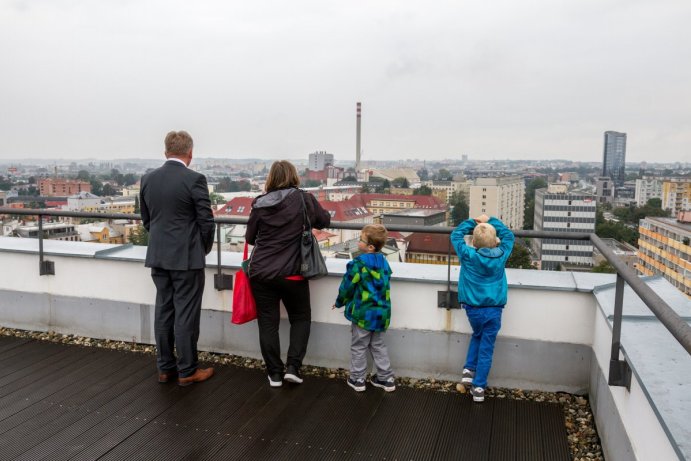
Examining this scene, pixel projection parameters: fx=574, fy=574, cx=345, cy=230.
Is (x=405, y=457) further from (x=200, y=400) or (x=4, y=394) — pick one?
(x=4, y=394)

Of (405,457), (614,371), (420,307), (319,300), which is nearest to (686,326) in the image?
(614,371)

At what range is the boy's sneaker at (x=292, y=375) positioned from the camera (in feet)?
12.3

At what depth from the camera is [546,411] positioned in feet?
11.2

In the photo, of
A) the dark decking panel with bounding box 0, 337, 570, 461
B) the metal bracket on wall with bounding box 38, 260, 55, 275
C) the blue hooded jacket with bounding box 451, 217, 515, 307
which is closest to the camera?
the dark decking panel with bounding box 0, 337, 570, 461

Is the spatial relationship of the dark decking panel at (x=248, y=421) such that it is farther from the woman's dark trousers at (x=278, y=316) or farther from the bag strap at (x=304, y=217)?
the bag strap at (x=304, y=217)

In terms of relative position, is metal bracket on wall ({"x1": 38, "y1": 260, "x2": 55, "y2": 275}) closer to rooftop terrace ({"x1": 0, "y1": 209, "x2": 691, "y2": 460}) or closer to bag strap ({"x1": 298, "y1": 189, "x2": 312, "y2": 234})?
rooftop terrace ({"x1": 0, "y1": 209, "x2": 691, "y2": 460})

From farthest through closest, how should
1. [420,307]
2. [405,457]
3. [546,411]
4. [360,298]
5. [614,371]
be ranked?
1. [420,307]
2. [360,298]
3. [546,411]
4. [405,457]
5. [614,371]

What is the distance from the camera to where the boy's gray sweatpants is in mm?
3723

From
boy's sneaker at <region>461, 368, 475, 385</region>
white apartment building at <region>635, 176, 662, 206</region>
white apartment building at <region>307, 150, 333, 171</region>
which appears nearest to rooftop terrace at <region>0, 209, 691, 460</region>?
boy's sneaker at <region>461, 368, 475, 385</region>

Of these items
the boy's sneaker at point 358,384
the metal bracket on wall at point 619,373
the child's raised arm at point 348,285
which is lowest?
the boy's sneaker at point 358,384

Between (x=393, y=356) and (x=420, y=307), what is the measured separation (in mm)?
389

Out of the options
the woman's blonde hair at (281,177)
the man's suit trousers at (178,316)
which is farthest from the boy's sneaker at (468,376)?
the man's suit trousers at (178,316)

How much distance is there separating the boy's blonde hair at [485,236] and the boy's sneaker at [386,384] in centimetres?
106

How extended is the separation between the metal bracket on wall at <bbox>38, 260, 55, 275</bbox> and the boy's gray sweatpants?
9.18ft
